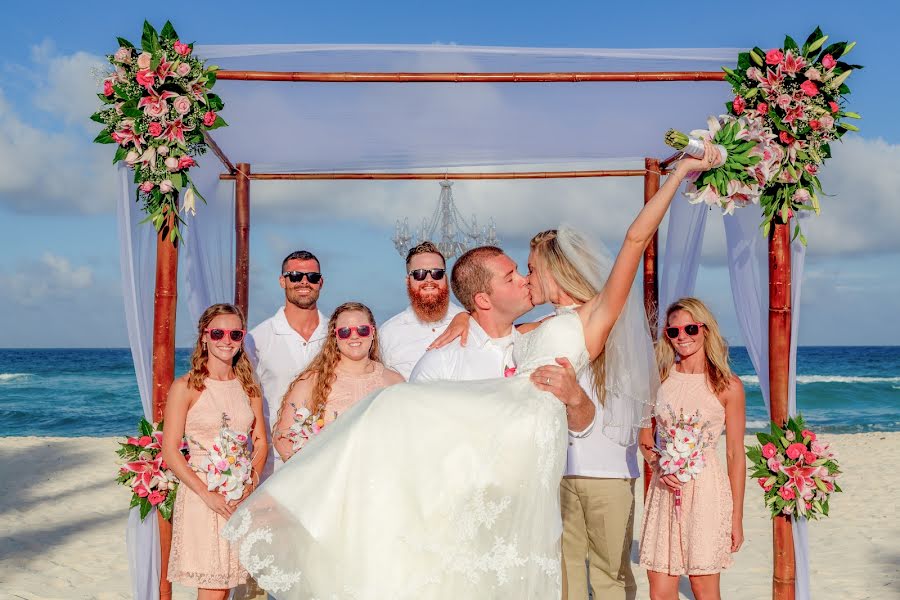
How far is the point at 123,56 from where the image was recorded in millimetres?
4410

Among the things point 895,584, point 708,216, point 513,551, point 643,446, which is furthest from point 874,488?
point 513,551

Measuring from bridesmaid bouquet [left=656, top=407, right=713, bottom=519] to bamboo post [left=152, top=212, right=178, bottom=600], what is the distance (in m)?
2.72

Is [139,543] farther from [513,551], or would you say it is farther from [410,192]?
[410,192]

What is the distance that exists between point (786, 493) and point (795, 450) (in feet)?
0.79

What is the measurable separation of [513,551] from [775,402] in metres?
2.29

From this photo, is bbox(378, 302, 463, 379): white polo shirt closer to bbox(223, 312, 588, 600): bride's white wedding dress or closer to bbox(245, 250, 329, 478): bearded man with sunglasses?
bbox(245, 250, 329, 478): bearded man with sunglasses

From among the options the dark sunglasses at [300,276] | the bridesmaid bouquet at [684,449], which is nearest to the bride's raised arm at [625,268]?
the bridesmaid bouquet at [684,449]

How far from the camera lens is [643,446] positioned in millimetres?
4773

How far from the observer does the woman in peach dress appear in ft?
14.3

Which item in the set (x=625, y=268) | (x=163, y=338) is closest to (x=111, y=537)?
(x=163, y=338)

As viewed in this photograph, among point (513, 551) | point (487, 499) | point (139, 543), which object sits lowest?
point (139, 543)

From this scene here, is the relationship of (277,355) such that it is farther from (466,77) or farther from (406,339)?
(466,77)

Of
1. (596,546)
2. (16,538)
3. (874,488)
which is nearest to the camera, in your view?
(596,546)

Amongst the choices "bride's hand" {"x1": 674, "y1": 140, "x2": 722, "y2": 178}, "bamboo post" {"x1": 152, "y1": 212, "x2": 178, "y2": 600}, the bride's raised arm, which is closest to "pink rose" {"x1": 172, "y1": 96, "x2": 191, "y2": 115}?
"bamboo post" {"x1": 152, "y1": 212, "x2": 178, "y2": 600}
